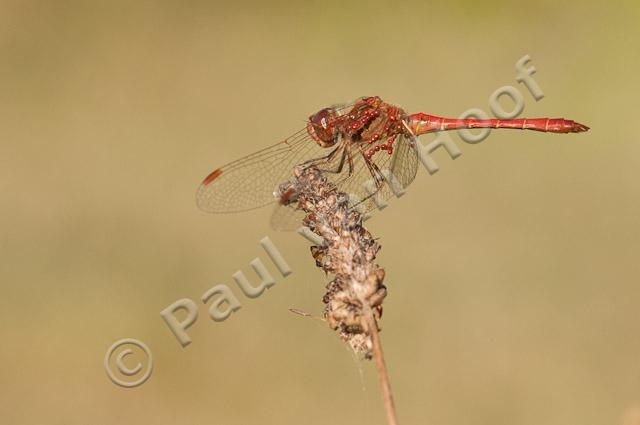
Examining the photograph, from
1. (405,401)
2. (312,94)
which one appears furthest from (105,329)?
(312,94)

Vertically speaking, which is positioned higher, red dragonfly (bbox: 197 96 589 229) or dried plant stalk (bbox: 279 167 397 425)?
red dragonfly (bbox: 197 96 589 229)

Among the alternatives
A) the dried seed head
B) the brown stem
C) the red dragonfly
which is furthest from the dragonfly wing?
the brown stem

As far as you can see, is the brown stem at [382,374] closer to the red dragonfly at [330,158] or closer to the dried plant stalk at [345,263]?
the dried plant stalk at [345,263]

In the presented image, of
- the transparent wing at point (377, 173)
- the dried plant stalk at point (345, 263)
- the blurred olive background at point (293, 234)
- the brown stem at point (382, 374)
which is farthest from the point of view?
the blurred olive background at point (293, 234)

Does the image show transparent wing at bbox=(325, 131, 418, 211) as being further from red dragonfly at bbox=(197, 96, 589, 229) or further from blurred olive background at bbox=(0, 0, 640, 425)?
blurred olive background at bbox=(0, 0, 640, 425)

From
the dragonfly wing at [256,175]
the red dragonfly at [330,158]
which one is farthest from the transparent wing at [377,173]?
the dragonfly wing at [256,175]

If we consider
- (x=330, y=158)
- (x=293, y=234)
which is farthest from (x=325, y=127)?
(x=293, y=234)

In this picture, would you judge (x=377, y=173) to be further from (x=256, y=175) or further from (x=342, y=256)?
(x=342, y=256)
